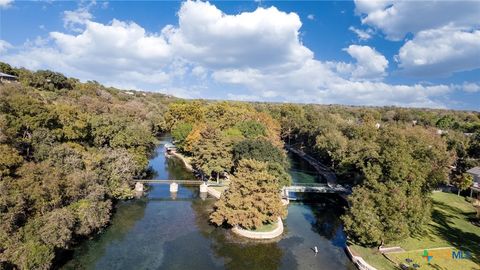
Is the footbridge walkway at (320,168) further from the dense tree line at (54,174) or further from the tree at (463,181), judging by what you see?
the dense tree line at (54,174)

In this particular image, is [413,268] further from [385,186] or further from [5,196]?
[5,196]

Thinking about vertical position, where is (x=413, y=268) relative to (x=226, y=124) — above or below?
below

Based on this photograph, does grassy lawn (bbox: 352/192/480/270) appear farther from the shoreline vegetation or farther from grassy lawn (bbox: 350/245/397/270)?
the shoreline vegetation

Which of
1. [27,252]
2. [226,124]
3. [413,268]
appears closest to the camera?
[27,252]

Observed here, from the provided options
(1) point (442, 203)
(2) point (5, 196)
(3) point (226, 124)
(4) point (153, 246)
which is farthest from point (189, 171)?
(1) point (442, 203)

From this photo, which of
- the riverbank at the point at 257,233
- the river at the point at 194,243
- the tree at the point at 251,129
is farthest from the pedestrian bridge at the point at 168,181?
the tree at the point at 251,129

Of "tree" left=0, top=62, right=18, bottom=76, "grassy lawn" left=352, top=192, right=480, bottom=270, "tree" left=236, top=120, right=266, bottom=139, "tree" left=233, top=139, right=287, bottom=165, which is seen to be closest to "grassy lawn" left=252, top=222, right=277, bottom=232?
"grassy lawn" left=352, top=192, right=480, bottom=270
